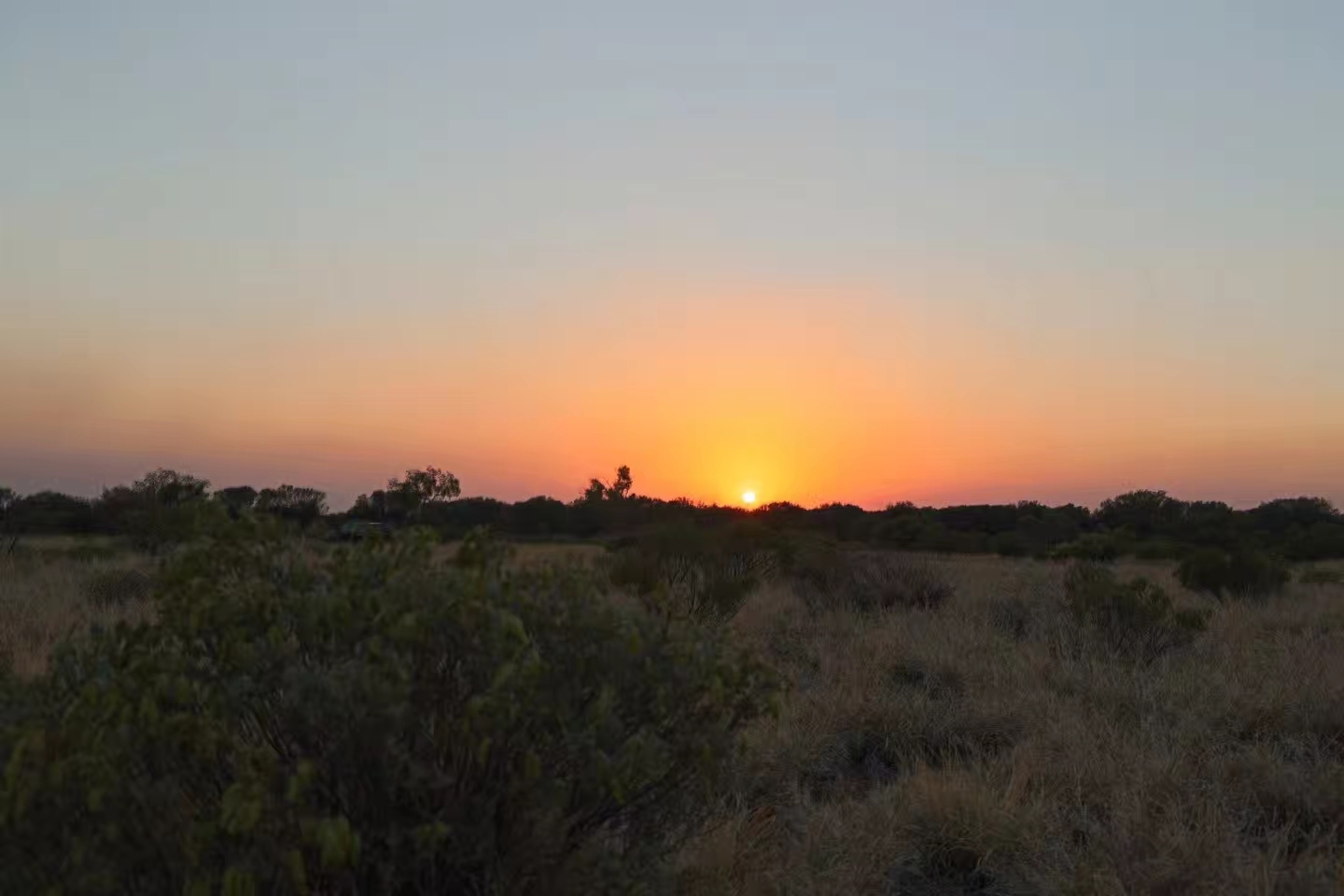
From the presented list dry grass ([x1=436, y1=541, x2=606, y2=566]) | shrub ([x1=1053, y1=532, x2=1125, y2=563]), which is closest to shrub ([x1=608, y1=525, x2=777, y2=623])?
dry grass ([x1=436, y1=541, x2=606, y2=566])

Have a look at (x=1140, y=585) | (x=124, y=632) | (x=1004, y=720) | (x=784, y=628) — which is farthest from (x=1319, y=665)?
(x=124, y=632)

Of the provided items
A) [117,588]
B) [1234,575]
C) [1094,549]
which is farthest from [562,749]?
[1094,549]

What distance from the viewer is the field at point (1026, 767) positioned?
4.28 m

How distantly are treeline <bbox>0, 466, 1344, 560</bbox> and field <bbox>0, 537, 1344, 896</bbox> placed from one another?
7804 mm

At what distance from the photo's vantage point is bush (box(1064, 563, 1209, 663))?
387 inches

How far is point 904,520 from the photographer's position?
5347 centimetres

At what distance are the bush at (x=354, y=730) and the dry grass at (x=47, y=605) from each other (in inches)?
121

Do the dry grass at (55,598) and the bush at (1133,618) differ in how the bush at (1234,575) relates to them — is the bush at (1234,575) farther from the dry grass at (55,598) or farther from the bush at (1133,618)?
the dry grass at (55,598)

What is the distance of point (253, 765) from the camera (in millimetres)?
2453

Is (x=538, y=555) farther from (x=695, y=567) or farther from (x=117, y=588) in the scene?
(x=117, y=588)

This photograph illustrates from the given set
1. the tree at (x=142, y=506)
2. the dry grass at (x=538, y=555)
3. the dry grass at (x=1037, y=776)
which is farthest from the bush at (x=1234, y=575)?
the tree at (x=142, y=506)

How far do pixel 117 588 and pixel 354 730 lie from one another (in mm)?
12455

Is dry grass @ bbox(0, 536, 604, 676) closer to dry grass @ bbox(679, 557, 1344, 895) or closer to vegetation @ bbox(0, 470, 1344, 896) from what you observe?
vegetation @ bbox(0, 470, 1344, 896)

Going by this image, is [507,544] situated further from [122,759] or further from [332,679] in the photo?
[122,759]
